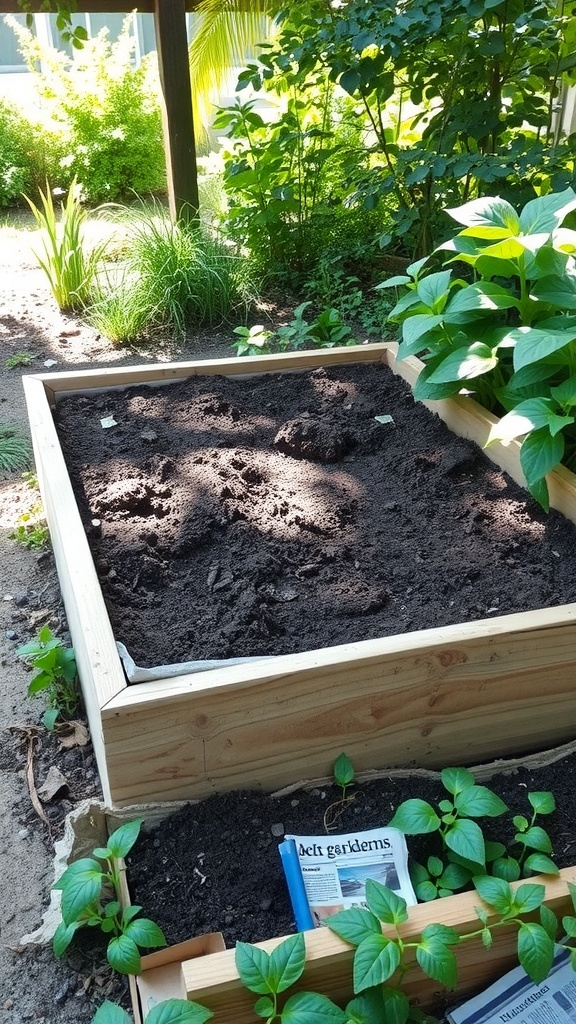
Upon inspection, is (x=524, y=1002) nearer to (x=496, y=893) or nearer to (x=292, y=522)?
(x=496, y=893)

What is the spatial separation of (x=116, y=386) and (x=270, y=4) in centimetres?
357

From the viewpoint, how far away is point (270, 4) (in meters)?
5.02

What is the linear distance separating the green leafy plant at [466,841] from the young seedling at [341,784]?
0.12 m

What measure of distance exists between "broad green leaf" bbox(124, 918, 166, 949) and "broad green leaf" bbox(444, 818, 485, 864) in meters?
0.46

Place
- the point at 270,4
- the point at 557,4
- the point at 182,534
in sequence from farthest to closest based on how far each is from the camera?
the point at 270,4
the point at 557,4
the point at 182,534

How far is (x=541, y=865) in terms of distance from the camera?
1263mm

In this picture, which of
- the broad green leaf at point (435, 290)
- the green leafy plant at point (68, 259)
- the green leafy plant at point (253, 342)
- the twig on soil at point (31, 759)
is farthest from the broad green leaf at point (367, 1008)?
Answer: the green leafy plant at point (68, 259)

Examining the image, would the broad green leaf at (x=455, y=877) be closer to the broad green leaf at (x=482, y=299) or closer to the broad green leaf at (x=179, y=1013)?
the broad green leaf at (x=179, y=1013)

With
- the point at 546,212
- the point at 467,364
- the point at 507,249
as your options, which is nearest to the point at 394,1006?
the point at 467,364

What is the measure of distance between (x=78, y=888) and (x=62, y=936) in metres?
0.10

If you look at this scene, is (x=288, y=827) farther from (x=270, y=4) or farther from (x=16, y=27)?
(x=16, y=27)

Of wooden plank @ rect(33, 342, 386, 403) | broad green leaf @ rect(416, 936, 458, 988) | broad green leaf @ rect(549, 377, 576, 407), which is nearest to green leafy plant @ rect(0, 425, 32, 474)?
wooden plank @ rect(33, 342, 386, 403)

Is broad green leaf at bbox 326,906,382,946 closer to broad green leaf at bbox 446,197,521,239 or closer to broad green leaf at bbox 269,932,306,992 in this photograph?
broad green leaf at bbox 269,932,306,992

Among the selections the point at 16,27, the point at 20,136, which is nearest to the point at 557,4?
the point at 20,136
